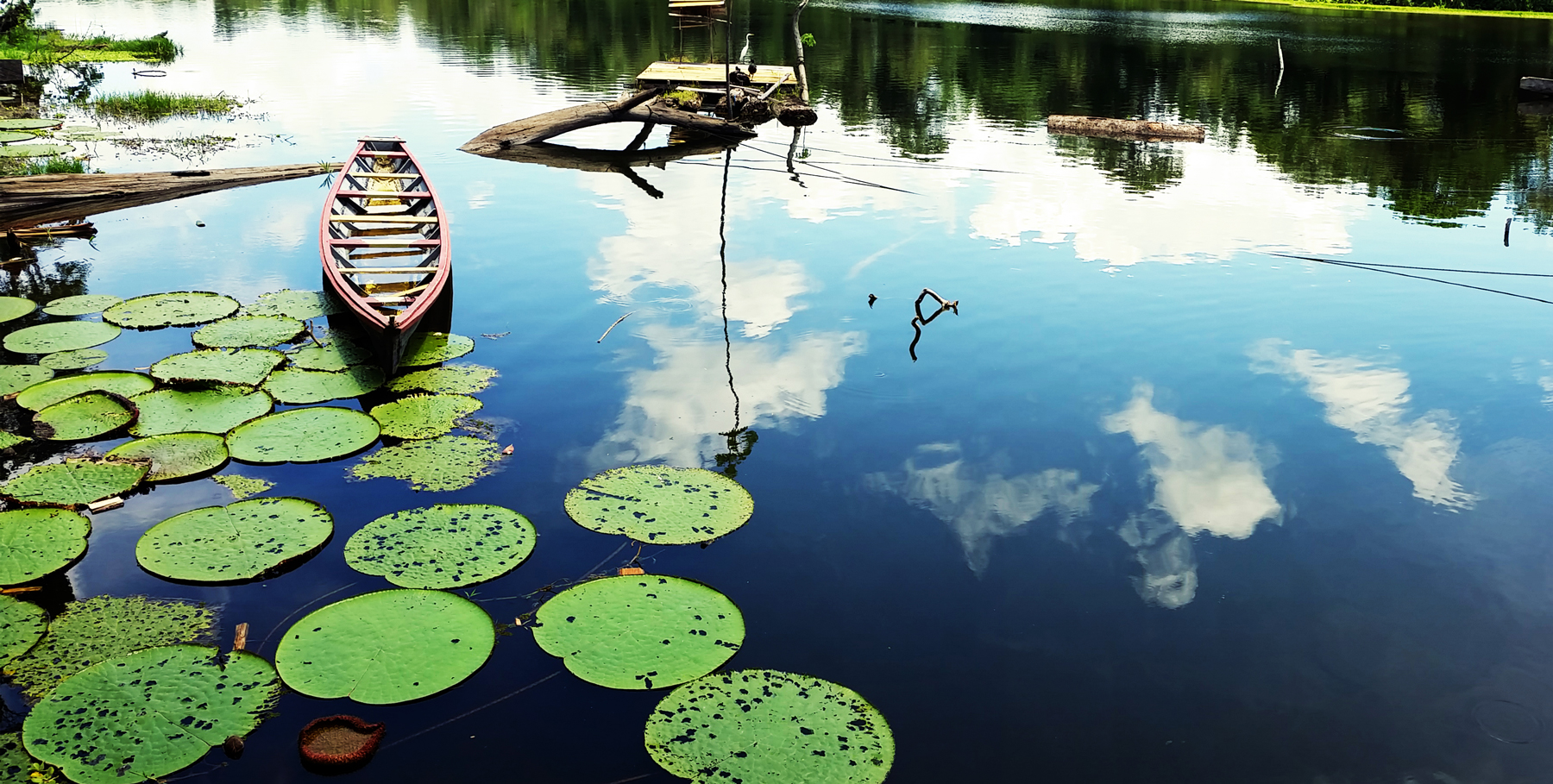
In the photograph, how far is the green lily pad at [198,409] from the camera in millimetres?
6734

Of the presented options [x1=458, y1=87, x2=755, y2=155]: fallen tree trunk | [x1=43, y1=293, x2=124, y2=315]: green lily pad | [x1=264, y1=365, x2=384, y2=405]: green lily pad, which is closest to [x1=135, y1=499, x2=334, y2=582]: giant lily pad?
[x1=264, y1=365, x2=384, y2=405]: green lily pad

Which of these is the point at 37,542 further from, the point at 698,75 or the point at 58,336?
the point at 698,75

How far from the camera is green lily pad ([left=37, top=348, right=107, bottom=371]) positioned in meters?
7.70

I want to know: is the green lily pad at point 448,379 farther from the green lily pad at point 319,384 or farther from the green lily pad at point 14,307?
the green lily pad at point 14,307

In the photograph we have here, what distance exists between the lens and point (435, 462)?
21.5 feet

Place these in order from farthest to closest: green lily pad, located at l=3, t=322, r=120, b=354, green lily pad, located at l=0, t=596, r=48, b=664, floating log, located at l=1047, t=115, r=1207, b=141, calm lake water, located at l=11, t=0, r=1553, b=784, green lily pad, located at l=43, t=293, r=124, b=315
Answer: floating log, located at l=1047, t=115, r=1207, b=141 < green lily pad, located at l=43, t=293, r=124, b=315 < green lily pad, located at l=3, t=322, r=120, b=354 < calm lake water, located at l=11, t=0, r=1553, b=784 < green lily pad, located at l=0, t=596, r=48, b=664

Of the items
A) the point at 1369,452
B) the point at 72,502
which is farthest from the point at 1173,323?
the point at 72,502

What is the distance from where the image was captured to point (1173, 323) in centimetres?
1007

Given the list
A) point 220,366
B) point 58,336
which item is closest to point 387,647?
point 220,366

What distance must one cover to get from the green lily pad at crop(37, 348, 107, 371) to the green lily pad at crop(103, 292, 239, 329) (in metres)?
0.66

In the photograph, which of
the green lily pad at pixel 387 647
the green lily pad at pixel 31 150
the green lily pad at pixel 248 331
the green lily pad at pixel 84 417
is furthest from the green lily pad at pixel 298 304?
the green lily pad at pixel 31 150

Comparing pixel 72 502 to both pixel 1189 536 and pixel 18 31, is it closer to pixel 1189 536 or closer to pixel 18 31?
pixel 1189 536

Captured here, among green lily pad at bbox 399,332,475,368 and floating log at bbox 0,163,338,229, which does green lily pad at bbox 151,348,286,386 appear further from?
floating log at bbox 0,163,338,229

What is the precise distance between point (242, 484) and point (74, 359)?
2990 mm
